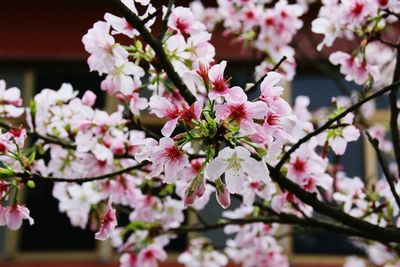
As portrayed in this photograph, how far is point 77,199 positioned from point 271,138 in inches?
42.4

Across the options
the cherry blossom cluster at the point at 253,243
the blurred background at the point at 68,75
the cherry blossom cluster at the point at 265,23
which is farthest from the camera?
the blurred background at the point at 68,75

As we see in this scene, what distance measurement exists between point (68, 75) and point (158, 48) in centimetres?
280

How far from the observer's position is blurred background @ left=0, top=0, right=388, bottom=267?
3648 millimetres

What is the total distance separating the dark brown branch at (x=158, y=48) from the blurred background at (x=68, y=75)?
233 centimetres

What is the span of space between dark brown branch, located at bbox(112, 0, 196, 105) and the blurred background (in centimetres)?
233

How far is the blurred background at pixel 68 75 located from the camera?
3648mm

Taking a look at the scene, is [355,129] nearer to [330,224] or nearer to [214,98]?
[330,224]

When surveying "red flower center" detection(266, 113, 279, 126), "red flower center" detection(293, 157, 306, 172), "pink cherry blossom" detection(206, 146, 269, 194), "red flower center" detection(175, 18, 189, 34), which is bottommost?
"pink cherry blossom" detection(206, 146, 269, 194)

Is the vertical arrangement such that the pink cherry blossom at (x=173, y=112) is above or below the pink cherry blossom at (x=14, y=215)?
above

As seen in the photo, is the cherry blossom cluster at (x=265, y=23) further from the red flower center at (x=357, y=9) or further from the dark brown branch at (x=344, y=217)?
the dark brown branch at (x=344, y=217)

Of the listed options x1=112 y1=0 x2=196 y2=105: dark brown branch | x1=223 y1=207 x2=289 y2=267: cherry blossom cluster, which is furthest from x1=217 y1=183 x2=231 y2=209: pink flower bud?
x1=223 y1=207 x2=289 y2=267: cherry blossom cluster

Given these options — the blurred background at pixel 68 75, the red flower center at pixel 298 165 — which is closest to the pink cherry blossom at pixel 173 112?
the red flower center at pixel 298 165

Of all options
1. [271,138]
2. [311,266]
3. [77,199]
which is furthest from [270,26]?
[311,266]

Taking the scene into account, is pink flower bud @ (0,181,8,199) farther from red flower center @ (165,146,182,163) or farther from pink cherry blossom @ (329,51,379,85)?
pink cherry blossom @ (329,51,379,85)
